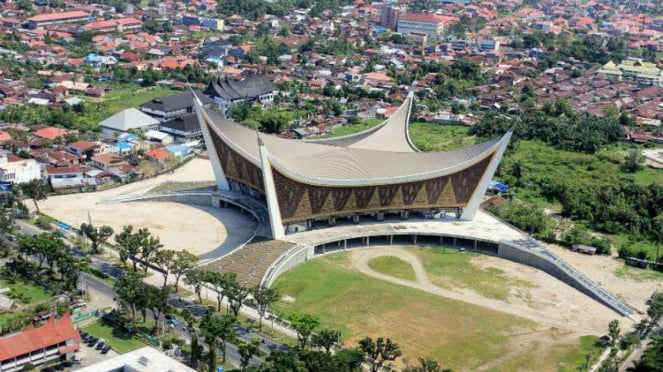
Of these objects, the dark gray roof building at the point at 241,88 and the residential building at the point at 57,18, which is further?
the residential building at the point at 57,18

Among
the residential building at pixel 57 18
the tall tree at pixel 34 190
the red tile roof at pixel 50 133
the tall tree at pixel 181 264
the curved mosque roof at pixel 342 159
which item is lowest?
the red tile roof at pixel 50 133

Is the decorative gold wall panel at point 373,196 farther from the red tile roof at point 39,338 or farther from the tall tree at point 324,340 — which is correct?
the red tile roof at point 39,338

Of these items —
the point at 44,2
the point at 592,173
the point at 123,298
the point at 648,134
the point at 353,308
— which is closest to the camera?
the point at 123,298

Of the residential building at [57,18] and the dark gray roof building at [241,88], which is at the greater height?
the residential building at [57,18]

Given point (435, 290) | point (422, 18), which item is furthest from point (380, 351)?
point (422, 18)

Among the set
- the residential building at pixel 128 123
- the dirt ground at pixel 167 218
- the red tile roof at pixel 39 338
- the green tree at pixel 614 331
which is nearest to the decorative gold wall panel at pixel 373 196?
the dirt ground at pixel 167 218

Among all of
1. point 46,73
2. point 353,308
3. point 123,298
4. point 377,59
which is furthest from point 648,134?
point 46,73

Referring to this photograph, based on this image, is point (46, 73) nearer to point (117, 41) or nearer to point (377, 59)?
point (117, 41)
